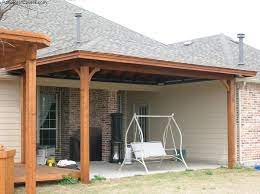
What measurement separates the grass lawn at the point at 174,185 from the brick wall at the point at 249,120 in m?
2.17

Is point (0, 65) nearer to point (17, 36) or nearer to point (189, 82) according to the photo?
point (17, 36)

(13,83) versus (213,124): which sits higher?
(13,83)

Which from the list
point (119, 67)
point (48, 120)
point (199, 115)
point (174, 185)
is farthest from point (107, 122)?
point (174, 185)

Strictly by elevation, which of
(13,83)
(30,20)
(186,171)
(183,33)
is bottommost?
(186,171)

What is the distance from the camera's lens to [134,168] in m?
13.8

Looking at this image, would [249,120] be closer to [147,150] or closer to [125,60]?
[147,150]

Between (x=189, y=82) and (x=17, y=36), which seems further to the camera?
(x=189, y=82)

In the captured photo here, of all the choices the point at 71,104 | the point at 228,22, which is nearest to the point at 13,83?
the point at 71,104

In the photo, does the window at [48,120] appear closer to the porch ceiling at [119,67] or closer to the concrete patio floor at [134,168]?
the porch ceiling at [119,67]

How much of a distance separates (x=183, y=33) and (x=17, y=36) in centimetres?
4053

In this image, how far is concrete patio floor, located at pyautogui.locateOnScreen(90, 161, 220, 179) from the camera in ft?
40.5

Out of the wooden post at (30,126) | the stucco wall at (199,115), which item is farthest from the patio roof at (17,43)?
the stucco wall at (199,115)

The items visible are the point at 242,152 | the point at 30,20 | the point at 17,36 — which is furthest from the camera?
the point at 30,20

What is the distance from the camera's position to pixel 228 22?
42906mm
